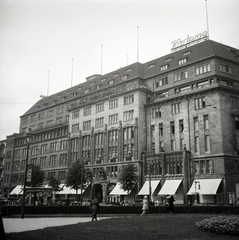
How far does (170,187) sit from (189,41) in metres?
32.6

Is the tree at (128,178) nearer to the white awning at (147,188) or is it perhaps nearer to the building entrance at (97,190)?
the white awning at (147,188)

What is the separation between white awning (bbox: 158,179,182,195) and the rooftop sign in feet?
99.8

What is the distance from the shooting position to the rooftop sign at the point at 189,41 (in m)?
68.9

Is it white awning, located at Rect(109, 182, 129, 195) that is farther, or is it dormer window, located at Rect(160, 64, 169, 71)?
dormer window, located at Rect(160, 64, 169, 71)

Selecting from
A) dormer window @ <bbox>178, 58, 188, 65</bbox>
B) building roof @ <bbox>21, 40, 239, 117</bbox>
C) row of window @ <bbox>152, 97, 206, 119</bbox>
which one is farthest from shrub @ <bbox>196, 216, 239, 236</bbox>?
dormer window @ <bbox>178, 58, 188, 65</bbox>

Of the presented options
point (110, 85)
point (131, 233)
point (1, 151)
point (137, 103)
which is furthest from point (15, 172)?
point (131, 233)

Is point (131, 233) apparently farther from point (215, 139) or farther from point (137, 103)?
point (137, 103)

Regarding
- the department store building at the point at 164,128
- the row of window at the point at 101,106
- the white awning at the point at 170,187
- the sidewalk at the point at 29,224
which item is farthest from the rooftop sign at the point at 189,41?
the sidewalk at the point at 29,224

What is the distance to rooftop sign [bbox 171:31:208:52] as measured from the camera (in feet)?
226

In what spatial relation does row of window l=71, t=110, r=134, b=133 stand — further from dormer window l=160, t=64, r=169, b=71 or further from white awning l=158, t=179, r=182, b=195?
white awning l=158, t=179, r=182, b=195

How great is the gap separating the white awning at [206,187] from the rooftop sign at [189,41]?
30563mm

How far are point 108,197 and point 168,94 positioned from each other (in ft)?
81.4

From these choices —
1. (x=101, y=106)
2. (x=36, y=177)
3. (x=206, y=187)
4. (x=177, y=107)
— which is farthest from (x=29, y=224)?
(x=36, y=177)

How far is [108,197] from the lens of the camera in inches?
2739
